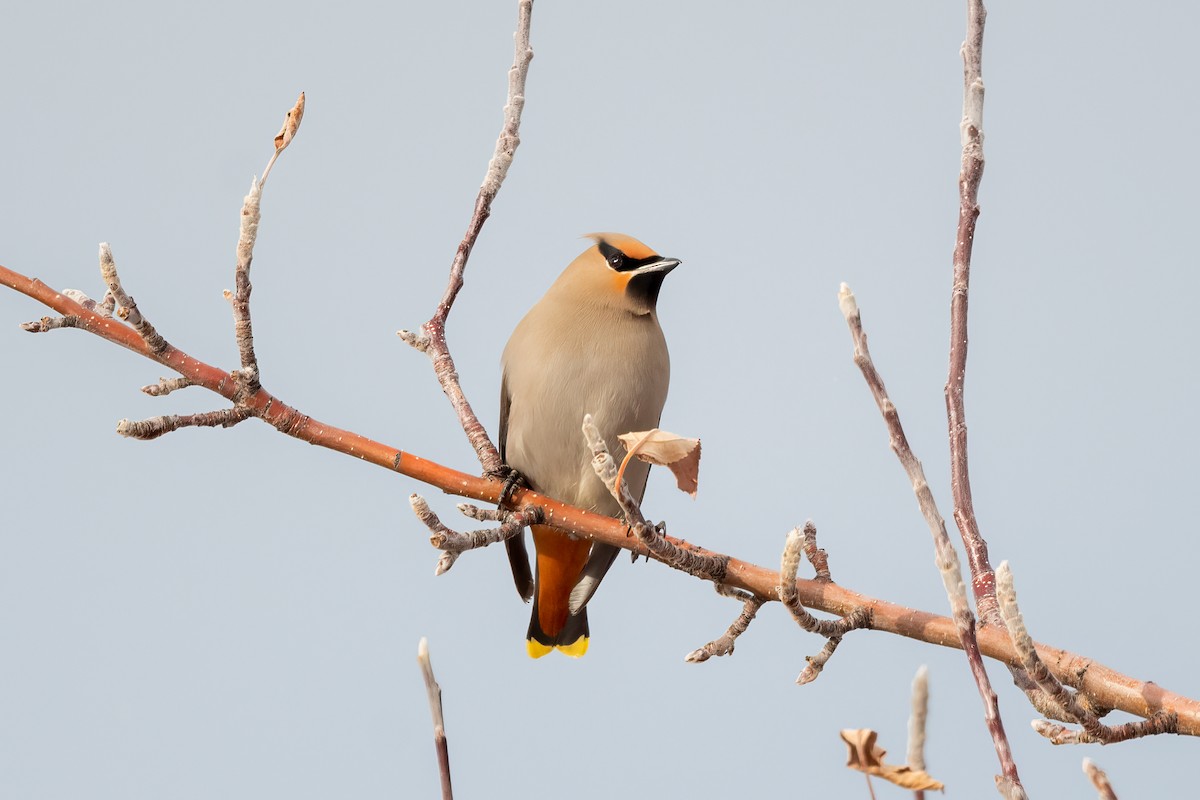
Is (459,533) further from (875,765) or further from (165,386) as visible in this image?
(875,765)

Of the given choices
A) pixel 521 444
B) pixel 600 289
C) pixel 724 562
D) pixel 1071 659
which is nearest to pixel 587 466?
pixel 521 444

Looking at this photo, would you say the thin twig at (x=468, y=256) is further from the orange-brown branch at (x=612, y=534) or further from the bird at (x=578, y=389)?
the bird at (x=578, y=389)

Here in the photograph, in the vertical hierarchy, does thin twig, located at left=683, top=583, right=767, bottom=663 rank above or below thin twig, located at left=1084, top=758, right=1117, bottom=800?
Result: below

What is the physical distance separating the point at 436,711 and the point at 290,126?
93 centimetres

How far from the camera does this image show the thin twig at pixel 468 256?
254cm

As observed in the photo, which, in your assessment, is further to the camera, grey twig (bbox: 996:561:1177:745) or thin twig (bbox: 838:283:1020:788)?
grey twig (bbox: 996:561:1177:745)

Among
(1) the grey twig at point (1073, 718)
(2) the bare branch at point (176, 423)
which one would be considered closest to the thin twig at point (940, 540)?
(1) the grey twig at point (1073, 718)

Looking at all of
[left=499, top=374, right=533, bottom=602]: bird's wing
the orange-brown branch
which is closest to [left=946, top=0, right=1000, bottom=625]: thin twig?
the orange-brown branch

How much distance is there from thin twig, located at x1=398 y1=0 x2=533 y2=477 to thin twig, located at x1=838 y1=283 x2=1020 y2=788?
1.32 m

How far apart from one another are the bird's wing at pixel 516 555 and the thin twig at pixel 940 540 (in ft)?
9.47

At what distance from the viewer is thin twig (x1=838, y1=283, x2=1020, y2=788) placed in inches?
49.5

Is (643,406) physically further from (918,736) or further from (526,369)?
(918,736)

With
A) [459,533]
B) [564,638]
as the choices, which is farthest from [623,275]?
[459,533]

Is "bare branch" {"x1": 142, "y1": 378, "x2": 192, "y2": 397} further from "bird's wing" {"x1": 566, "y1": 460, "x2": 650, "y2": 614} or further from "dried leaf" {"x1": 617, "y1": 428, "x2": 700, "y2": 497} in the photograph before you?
"bird's wing" {"x1": 566, "y1": 460, "x2": 650, "y2": 614}
